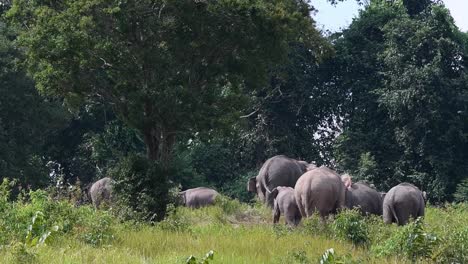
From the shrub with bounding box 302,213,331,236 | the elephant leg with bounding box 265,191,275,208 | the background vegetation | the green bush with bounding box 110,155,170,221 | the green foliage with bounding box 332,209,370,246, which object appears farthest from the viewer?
the elephant leg with bounding box 265,191,275,208

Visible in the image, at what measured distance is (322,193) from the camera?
52.6 feet

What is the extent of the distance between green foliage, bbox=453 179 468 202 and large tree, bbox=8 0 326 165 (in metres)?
12.5

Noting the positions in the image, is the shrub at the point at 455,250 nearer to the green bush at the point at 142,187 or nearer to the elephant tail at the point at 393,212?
the green bush at the point at 142,187

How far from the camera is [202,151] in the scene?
33.7 m

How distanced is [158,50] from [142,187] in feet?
10.2

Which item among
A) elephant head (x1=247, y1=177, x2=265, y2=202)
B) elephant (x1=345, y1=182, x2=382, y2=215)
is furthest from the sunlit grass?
elephant head (x1=247, y1=177, x2=265, y2=202)

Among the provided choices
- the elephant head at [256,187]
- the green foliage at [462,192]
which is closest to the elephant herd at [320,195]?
the elephant head at [256,187]

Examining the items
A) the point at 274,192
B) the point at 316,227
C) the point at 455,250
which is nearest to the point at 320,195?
the point at 316,227

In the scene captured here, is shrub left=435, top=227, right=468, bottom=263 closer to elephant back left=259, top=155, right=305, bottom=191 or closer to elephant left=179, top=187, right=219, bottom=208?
elephant back left=259, top=155, right=305, bottom=191

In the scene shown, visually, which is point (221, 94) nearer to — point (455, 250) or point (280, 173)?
point (280, 173)

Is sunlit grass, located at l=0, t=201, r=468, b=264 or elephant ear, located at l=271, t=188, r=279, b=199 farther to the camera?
elephant ear, located at l=271, t=188, r=279, b=199

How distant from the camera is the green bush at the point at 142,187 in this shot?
1588 cm

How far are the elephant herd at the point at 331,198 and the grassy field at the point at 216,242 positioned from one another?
1549mm

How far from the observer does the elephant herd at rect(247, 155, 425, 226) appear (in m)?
16.1
